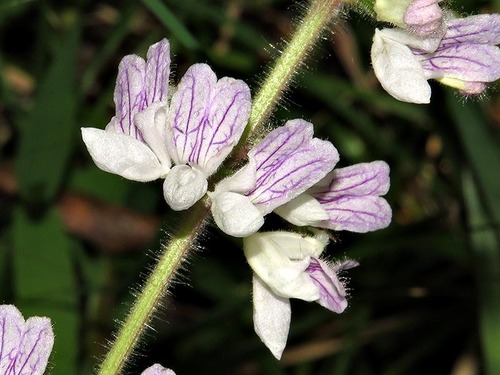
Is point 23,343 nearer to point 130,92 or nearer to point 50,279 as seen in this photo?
point 130,92

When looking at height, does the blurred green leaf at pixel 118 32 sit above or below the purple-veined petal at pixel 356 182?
below

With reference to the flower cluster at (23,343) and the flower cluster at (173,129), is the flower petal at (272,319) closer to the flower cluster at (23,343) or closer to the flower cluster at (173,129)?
the flower cluster at (173,129)

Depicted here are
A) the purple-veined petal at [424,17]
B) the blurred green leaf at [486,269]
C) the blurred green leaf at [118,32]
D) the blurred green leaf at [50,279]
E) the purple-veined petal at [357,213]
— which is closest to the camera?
the purple-veined petal at [424,17]

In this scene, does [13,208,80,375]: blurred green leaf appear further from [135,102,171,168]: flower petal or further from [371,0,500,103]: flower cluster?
[371,0,500,103]: flower cluster

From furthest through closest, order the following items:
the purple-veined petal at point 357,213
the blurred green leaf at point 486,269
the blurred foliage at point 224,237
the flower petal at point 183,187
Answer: the blurred foliage at point 224,237, the blurred green leaf at point 486,269, the purple-veined petal at point 357,213, the flower petal at point 183,187

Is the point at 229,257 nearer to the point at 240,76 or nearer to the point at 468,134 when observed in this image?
the point at 240,76

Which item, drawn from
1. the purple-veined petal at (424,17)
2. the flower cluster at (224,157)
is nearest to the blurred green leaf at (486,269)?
the flower cluster at (224,157)

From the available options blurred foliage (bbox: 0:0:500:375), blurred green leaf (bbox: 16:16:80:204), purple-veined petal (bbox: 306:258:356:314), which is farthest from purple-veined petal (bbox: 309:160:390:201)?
blurred green leaf (bbox: 16:16:80:204)

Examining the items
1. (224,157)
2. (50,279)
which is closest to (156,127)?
(224,157)
